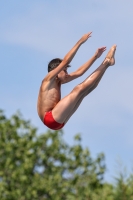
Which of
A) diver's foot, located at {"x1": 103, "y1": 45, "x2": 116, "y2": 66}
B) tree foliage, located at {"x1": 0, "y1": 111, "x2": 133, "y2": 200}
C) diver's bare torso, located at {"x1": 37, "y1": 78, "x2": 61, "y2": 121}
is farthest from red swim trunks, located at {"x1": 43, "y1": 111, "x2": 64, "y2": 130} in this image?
tree foliage, located at {"x1": 0, "y1": 111, "x2": 133, "y2": 200}

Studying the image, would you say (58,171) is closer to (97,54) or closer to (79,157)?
(79,157)

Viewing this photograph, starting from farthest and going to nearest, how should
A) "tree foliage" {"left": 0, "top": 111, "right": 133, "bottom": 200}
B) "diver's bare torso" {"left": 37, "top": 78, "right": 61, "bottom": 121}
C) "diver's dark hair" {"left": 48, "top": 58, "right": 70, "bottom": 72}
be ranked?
1. "tree foliage" {"left": 0, "top": 111, "right": 133, "bottom": 200}
2. "diver's dark hair" {"left": 48, "top": 58, "right": 70, "bottom": 72}
3. "diver's bare torso" {"left": 37, "top": 78, "right": 61, "bottom": 121}

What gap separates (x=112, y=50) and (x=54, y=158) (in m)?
28.8

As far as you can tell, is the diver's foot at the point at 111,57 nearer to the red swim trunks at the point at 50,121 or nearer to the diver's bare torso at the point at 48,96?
Answer: the diver's bare torso at the point at 48,96

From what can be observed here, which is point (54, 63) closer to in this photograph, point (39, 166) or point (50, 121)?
point (50, 121)

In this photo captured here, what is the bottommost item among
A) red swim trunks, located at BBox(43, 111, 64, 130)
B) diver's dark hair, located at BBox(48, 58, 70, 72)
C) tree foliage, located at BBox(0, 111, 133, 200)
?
red swim trunks, located at BBox(43, 111, 64, 130)

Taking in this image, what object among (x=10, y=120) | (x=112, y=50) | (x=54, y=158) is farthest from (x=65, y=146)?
(x=112, y=50)

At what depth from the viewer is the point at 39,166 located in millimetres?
43500

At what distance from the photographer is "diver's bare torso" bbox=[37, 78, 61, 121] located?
15.5 metres

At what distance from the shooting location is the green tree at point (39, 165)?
4138cm

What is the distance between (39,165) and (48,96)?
2819 centimetres

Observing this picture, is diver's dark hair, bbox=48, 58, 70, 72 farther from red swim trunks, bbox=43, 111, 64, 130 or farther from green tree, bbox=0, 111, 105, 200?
green tree, bbox=0, 111, 105, 200

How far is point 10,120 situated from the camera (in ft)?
144

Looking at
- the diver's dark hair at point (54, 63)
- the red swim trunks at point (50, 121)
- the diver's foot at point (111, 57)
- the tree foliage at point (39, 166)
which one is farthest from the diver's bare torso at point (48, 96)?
the tree foliage at point (39, 166)
